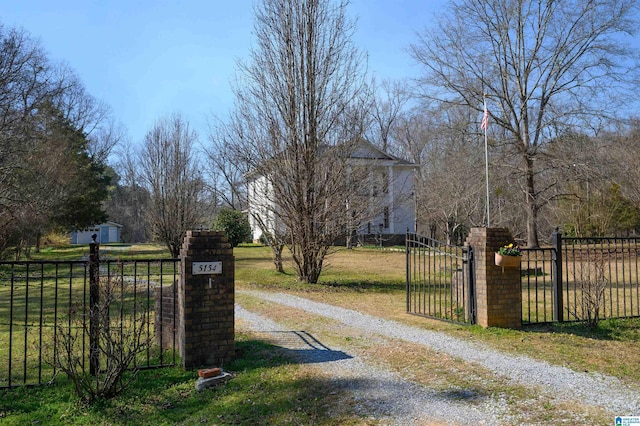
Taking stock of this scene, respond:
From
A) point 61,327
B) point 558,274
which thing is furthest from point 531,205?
point 61,327

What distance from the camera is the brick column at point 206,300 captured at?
544 centimetres

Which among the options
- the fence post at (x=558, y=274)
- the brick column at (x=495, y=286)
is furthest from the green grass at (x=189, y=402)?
the fence post at (x=558, y=274)

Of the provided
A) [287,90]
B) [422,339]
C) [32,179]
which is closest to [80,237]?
[32,179]

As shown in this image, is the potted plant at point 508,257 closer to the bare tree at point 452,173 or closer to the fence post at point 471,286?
the fence post at point 471,286

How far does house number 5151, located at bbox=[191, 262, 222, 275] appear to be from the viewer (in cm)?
546

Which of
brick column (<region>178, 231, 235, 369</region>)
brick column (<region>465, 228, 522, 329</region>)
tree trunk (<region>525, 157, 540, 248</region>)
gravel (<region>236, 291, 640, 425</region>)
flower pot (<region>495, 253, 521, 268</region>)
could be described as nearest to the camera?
gravel (<region>236, 291, 640, 425</region>)

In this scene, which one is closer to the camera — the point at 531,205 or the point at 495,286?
the point at 495,286

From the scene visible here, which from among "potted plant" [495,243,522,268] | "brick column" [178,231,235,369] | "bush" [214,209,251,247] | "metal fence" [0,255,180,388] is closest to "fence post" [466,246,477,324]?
"potted plant" [495,243,522,268]

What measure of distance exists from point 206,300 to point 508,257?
14.2ft

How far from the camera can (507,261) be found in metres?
6.86

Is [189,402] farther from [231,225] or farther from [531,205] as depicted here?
[231,225]

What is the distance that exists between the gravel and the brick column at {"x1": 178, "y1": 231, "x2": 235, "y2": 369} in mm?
1128

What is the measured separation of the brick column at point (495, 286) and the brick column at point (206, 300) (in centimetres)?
386

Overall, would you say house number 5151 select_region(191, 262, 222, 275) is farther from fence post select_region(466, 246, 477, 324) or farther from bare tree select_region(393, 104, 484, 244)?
bare tree select_region(393, 104, 484, 244)
